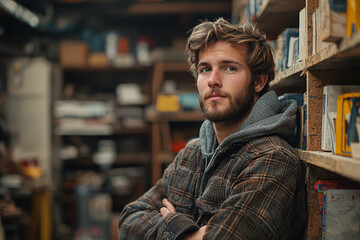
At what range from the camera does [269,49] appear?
5.84ft

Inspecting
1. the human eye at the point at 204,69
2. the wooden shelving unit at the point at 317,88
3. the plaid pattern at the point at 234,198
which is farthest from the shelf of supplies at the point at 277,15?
the plaid pattern at the point at 234,198

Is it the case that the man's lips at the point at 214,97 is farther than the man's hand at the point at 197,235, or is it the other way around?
the man's lips at the point at 214,97

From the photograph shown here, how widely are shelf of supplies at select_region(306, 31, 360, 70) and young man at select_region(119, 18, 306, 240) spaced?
237 millimetres

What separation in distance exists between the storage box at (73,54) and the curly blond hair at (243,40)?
3.34 metres

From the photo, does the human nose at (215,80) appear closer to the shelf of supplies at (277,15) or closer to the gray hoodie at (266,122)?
the gray hoodie at (266,122)

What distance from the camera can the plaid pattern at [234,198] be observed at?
4.21 feet

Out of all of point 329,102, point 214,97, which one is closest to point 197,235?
point 214,97

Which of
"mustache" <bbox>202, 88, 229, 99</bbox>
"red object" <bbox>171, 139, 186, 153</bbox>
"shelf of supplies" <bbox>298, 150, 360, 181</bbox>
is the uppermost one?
"mustache" <bbox>202, 88, 229, 99</bbox>

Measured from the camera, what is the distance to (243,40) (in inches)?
64.7

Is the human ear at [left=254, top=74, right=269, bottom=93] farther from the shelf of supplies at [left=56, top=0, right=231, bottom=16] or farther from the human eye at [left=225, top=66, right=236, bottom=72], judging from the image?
the shelf of supplies at [left=56, top=0, right=231, bottom=16]

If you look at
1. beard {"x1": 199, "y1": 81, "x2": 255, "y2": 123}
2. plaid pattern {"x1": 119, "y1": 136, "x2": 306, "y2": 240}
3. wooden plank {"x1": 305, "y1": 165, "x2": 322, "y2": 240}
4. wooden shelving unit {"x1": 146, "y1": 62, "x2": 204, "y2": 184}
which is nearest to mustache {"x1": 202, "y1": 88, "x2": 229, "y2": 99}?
beard {"x1": 199, "y1": 81, "x2": 255, "y2": 123}

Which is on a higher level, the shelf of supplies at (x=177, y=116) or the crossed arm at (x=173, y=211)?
the shelf of supplies at (x=177, y=116)

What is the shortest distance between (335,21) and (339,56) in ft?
0.45

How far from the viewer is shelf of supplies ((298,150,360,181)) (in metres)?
0.98
